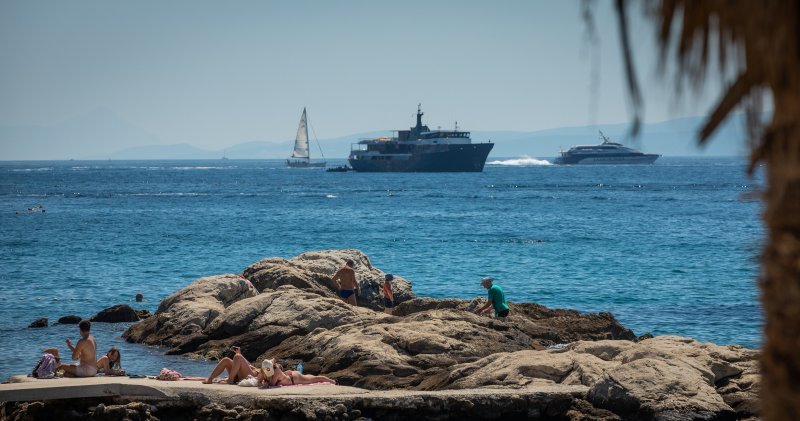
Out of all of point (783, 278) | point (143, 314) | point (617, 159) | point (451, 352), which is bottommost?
point (617, 159)

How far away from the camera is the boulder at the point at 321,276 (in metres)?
22.0

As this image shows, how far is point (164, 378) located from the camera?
14094 millimetres

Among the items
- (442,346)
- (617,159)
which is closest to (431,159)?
(617,159)

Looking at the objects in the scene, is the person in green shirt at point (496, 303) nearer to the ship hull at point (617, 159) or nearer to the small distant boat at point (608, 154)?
the small distant boat at point (608, 154)

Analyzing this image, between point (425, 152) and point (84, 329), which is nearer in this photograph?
point (84, 329)

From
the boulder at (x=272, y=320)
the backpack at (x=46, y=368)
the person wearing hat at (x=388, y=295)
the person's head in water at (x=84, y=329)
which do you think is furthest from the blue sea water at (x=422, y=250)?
the person wearing hat at (x=388, y=295)

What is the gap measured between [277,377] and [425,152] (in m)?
121

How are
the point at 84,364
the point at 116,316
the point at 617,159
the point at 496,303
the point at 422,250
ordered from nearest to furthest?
1. the point at 84,364
2. the point at 496,303
3. the point at 116,316
4. the point at 422,250
5. the point at 617,159

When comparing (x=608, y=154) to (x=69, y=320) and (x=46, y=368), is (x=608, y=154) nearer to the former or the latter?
(x=69, y=320)

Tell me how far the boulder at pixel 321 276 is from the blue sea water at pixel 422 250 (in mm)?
3130

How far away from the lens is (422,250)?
A: 4309 centimetres

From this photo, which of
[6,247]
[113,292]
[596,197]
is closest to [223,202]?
[596,197]

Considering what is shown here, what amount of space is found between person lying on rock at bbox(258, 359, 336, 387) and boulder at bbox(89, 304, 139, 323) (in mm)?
10642

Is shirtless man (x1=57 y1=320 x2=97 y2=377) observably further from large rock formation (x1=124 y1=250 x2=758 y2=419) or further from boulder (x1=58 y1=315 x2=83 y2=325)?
boulder (x1=58 y1=315 x2=83 y2=325)
